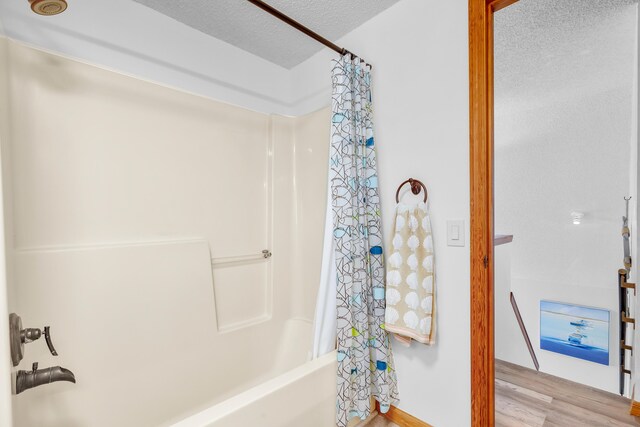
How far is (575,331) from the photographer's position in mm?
1709

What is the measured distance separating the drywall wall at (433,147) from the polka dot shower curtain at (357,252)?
0.35 feet

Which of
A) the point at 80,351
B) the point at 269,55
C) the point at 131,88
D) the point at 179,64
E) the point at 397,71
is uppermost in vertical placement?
the point at 269,55

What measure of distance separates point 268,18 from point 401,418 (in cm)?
251

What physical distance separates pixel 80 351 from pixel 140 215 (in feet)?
2.28

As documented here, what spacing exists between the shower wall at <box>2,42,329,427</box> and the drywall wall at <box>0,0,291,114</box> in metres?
0.19

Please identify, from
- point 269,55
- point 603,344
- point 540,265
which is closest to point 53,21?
point 269,55

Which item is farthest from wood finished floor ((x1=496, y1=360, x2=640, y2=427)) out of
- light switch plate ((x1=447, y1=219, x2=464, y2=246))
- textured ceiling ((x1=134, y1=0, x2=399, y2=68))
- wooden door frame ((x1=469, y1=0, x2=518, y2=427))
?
textured ceiling ((x1=134, y1=0, x2=399, y2=68))

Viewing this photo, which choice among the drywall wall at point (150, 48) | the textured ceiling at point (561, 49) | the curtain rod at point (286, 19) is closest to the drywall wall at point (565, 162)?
the textured ceiling at point (561, 49)

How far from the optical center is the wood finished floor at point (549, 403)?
1.46 m

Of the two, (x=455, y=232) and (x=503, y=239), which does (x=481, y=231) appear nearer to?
(x=455, y=232)

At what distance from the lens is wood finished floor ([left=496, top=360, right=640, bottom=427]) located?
4.81 feet

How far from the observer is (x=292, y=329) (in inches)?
87.4

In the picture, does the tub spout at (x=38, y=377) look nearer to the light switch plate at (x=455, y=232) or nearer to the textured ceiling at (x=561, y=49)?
the light switch plate at (x=455, y=232)

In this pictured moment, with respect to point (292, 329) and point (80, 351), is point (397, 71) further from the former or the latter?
point (80, 351)
